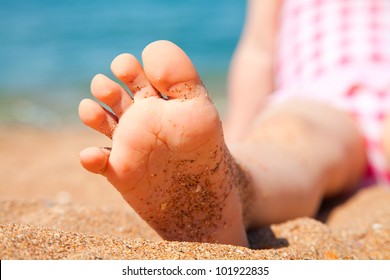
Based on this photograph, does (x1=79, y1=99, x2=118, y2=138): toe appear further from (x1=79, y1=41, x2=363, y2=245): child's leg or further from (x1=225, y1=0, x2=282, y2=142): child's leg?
(x1=225, y1=0, x2=282, y2=142): child's leg

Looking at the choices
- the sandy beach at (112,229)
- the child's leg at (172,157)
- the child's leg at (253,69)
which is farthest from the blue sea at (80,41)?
the child's leg at (172,157)

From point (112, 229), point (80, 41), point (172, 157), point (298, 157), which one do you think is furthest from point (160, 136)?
point (80, 41)

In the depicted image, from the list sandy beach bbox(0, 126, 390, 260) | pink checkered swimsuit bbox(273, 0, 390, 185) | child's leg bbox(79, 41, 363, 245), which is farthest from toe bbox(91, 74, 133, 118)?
pink checkered swimsuit bbox(273, 0, 390, 185)

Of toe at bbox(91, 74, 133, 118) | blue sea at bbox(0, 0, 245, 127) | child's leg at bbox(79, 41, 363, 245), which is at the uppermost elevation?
toe at bbox(91, 74, 133, 118)

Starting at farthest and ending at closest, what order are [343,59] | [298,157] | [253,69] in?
[253,69], [343,59], [298,157]

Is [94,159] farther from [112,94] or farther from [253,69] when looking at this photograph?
[253,69]
